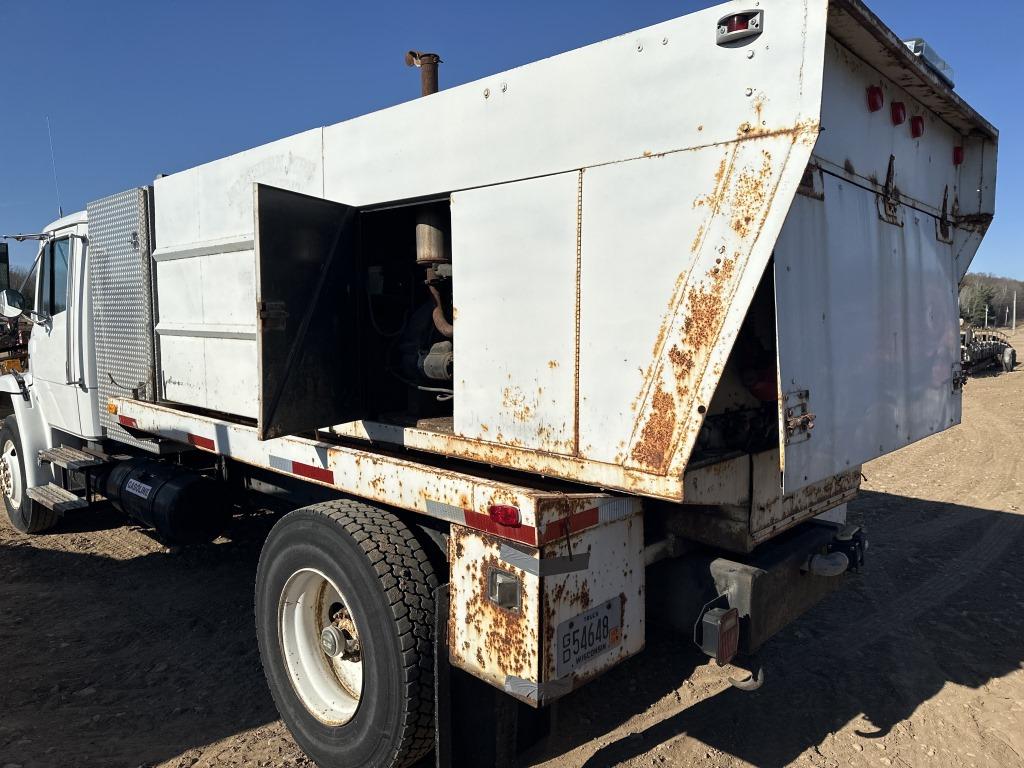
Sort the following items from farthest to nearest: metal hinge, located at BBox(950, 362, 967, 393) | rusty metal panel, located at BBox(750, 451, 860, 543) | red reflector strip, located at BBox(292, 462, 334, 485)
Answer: metal hinge, located at BBox(950, 362, 967, 393) → red reflector strip, located at BBox(292, 462, 334, 485) → rusty metal panel, located at BBox(750, 451, 860, 543)

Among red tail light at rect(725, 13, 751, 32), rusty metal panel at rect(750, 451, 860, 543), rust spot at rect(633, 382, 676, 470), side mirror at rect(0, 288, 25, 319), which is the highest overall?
red tail light at rect(725, 13, 751, 32)

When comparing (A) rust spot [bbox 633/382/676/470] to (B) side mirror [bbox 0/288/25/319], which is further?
(B) side mirror [bbox 0/288/25/319]

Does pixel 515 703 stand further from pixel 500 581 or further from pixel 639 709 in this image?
pixel 639 709

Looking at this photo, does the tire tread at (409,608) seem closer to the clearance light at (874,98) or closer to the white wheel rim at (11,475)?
the clearance light at (874,98)

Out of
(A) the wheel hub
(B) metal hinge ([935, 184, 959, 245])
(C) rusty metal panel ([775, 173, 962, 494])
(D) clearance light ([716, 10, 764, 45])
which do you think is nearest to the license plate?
(C) rusty metal panel ([775, 173, 962, 494])

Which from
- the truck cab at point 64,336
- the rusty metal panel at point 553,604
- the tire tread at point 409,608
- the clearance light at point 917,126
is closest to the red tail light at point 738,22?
the clearance light at point 917,126

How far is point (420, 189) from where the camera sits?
9.48ft

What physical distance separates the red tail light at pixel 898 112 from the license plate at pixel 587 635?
224 cm

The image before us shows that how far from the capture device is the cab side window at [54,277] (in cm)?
550

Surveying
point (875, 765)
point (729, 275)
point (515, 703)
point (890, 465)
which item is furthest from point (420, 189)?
point (890, 465)

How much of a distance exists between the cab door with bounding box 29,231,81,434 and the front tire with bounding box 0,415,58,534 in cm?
66

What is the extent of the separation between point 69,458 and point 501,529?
4715 millimetres

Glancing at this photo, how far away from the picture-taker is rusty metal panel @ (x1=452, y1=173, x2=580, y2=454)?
7.97 ft

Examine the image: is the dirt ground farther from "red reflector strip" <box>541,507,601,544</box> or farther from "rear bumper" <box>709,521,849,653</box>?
"red reflector strip" <box>541,507,601,544</box>
